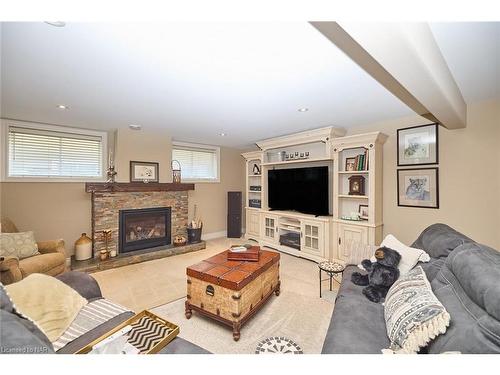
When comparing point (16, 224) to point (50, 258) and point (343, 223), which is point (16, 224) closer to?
point (50, 258)

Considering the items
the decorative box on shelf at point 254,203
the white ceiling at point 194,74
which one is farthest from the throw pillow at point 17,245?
the decorative box on shelf at point 254,203

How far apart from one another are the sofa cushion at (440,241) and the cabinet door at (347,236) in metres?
1.13

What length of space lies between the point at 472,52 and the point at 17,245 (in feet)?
15.9

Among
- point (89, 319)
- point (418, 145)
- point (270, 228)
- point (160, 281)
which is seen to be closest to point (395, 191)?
point (418, 145)

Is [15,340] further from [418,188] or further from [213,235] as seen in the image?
[213,235]

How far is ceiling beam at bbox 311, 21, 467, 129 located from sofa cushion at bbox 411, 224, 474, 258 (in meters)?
1.09

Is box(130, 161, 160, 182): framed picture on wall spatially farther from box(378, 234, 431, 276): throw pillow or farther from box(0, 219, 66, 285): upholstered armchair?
box(378, 234, 431, 276): throw pillow

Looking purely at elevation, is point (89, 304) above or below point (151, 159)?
below

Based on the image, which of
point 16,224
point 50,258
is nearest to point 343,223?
point 50,258

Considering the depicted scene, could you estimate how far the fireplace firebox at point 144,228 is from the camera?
12.5 ft

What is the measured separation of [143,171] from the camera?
13.4 ft

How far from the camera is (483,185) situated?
2516 millimetres

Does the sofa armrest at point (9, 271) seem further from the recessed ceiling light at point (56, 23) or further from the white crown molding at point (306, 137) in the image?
the white crown molding at point (306, 137)
